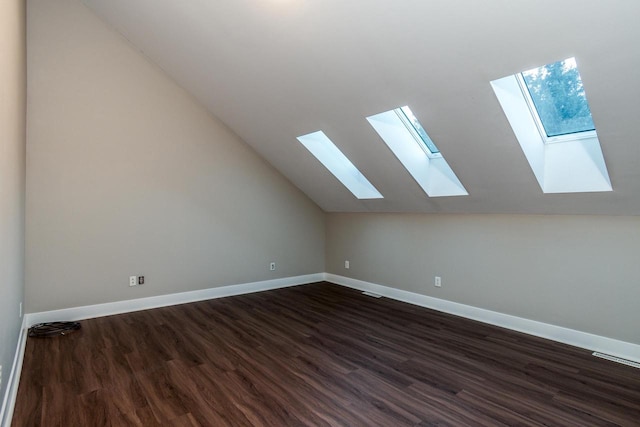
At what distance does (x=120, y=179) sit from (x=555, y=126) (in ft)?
14.1

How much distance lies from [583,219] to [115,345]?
428 centimetres

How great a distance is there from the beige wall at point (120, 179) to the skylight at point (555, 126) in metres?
3.33

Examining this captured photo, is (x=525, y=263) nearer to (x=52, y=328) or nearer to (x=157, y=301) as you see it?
(x=157, y=301)

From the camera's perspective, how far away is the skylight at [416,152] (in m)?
3.58

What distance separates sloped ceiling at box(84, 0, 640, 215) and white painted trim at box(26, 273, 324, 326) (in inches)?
75.8

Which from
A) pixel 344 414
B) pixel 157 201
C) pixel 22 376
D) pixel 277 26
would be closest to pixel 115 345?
pixel 22 376

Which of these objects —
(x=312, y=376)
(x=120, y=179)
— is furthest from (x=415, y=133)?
(x=120, y=179)

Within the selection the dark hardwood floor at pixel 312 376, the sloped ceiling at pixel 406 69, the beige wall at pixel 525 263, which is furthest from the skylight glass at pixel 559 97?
the dark hardwood floor at pixel 312 376

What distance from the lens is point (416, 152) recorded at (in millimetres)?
3883

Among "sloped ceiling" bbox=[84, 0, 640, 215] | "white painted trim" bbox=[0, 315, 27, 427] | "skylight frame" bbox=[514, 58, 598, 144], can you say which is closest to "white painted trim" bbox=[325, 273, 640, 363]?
"sloped ceiling" bbox=[84, 0, 640, 215]

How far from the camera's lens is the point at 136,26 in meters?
3.68

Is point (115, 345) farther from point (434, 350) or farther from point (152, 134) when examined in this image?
point (434, 350)

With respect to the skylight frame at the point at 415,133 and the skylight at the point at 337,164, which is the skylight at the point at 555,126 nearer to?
the skylight frame at the point at 415,133

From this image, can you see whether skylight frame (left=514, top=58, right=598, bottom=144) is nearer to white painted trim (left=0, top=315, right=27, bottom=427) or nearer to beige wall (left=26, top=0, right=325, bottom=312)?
beige wall (left=26, top=0, right=325, bottom=312)
